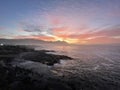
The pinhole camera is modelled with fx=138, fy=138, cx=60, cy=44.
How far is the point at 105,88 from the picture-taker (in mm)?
25578

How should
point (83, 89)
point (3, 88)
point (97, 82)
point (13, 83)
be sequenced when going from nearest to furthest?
point (3, 88), point (13, 83), point (83, 89), point (97, 82)

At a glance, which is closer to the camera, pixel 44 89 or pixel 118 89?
pixel 44 89

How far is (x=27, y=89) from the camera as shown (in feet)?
68.6

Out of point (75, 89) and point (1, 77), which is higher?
point (1, 77)

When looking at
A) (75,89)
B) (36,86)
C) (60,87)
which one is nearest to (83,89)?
(75,89)

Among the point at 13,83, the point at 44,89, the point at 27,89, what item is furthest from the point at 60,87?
the point at 13,83

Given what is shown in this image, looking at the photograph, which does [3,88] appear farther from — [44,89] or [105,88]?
[105,88]

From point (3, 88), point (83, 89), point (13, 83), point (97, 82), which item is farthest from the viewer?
point (97, 82)

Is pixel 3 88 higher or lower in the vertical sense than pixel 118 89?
higher

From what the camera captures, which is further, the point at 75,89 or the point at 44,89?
the point at 75,89

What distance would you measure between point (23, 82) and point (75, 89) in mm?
8785

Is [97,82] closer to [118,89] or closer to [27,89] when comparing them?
[118,89]

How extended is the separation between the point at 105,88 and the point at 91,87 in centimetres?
258

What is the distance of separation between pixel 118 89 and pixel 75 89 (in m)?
8.24
